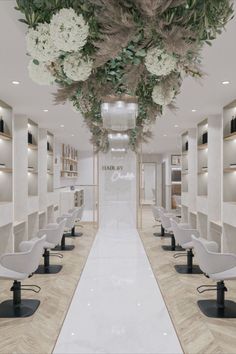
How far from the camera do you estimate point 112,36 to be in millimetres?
1685

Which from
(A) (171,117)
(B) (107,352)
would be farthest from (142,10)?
(A) (171,117)

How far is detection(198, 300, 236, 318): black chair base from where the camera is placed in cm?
371

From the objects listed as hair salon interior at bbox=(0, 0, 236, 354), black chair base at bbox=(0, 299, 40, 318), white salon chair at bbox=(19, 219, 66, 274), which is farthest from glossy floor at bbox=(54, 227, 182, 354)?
white salon chair at bbox=(19, 219, 66, 274)

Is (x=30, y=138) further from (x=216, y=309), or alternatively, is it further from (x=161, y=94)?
(x=161, y=94)

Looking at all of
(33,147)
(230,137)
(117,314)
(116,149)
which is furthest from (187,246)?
(116,149)

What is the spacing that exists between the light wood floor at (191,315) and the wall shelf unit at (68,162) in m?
6.58

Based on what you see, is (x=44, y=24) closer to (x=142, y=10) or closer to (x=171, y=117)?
(x=142, y=10)

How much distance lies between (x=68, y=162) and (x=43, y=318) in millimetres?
9583

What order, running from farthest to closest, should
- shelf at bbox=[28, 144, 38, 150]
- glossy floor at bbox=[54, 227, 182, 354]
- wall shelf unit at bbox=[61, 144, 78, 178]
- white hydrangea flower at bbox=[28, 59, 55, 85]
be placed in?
wall shelf unit at bbox=[61, 144, 78, 178]
shelf at bbox=[28, 144, 38, 150]
glossy floor at bbox=[54, 227, 182, 354]
white hydrangea flower at bbox=[28, 59, 55, 85]

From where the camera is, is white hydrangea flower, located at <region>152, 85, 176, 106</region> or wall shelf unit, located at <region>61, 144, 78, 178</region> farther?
wall shelf unit, located at <region>61, 144, 78, 178</region>

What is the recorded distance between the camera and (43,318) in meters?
3.64

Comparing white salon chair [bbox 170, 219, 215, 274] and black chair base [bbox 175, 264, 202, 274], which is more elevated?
white salon chair [bbox 170, 219, 215, 274]

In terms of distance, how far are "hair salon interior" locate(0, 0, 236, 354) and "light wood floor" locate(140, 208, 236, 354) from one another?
18 millimetres

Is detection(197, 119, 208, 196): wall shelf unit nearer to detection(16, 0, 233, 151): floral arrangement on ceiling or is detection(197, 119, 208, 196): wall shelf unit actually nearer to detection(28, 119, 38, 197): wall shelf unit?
detection(28, 119, 38, 197): wall shelf unit
